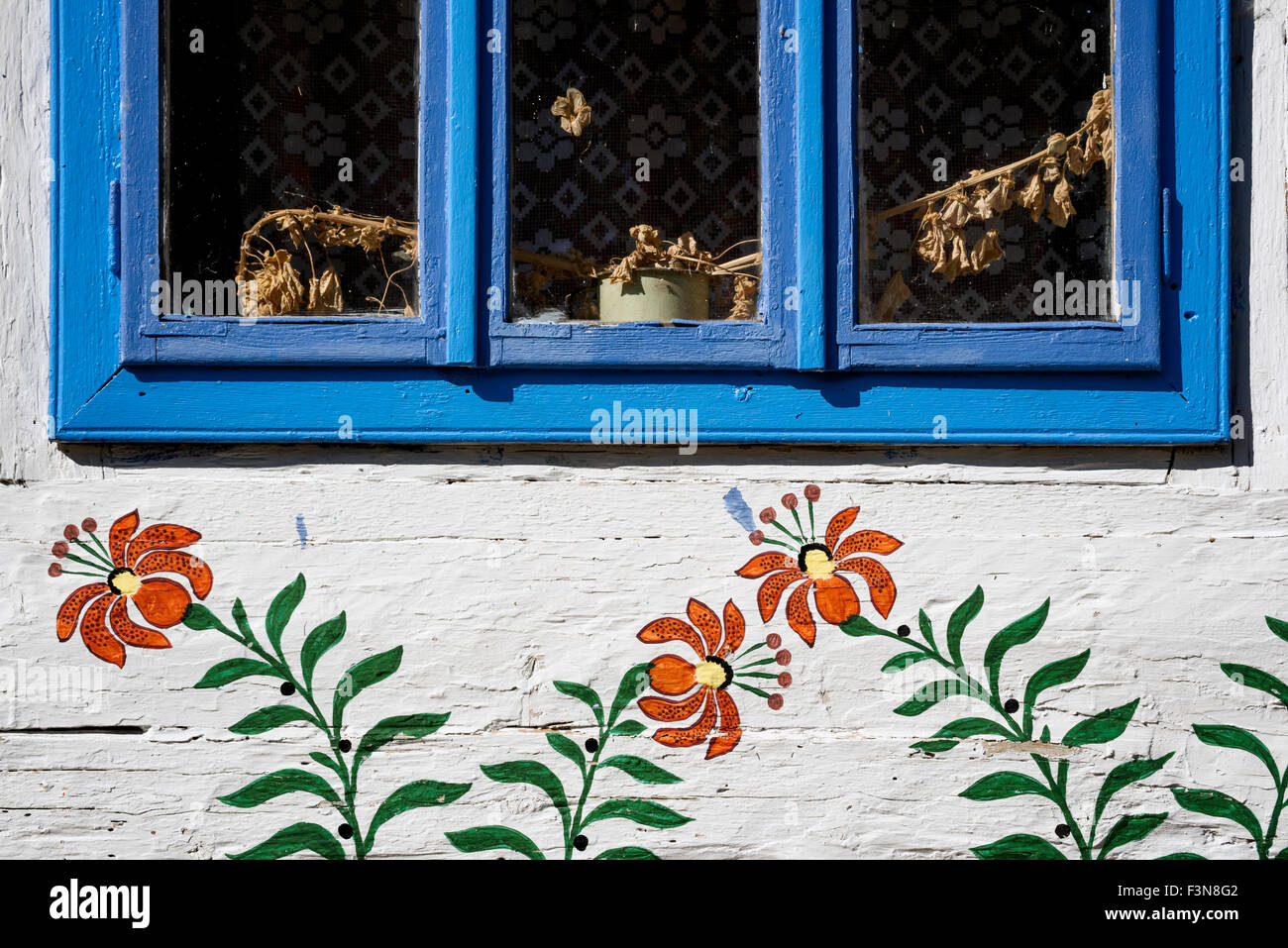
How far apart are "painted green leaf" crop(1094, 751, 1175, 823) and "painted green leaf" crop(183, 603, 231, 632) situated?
5.53 feet

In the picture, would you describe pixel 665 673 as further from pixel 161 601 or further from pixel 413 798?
pixel 161 601

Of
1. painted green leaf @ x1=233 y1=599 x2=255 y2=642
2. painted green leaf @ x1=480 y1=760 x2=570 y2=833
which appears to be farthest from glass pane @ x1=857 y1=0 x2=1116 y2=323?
painted green leaf @ x1=233 y1=599 x2=255 y2=642

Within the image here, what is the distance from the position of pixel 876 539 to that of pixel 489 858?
0.95 m

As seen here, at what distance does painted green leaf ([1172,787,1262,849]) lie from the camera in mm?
2014

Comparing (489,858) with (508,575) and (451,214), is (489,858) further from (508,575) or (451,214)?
(451,214)

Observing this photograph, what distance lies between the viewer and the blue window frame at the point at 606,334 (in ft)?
6.70

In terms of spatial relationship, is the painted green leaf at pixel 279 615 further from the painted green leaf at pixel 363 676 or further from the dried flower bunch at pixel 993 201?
the dried flower bunch at pixel 993 201

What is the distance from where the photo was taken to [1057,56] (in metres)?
2.17

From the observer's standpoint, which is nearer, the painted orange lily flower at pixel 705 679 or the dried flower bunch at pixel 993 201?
the painted orange lily flower at pixel 705 679

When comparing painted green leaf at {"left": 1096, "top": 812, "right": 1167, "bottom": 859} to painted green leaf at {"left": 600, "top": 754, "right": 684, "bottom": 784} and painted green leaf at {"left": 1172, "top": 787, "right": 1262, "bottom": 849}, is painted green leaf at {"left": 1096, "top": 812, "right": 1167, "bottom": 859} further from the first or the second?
painted green leaf at {"left": 600, "top": 754, "right": 684, "bottom": 784}

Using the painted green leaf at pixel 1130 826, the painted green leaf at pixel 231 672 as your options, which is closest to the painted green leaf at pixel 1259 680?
the painted green leaf at pixel 1130 826

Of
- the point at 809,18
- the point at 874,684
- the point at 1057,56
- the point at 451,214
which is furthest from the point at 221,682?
the point at 1057,56

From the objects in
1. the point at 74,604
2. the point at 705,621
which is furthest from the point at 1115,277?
the point at 74,604

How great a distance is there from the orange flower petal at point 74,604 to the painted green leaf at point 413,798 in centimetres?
67
